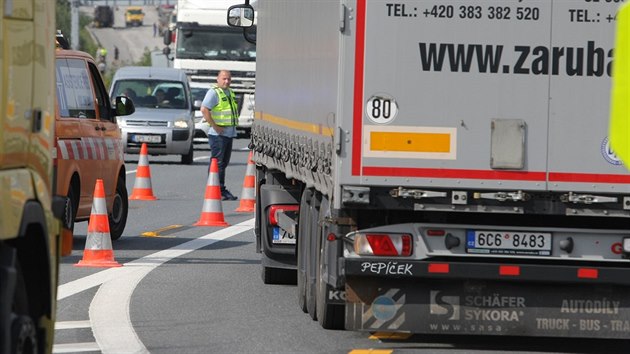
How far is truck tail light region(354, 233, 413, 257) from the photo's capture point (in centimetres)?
1005

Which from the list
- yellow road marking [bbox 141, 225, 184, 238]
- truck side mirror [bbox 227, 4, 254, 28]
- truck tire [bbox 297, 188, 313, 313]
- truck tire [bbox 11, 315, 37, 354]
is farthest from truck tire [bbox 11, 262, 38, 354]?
yellow road marking [bbox 141, 225, 184, 238]

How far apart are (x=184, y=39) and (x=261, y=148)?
32.3 metres

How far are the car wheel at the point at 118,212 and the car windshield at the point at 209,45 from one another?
27986mm

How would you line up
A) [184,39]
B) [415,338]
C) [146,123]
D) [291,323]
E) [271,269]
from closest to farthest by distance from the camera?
[415,338]
[291,323]
[271,269]
[146,123]
[184,39]

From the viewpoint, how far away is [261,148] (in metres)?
14.8

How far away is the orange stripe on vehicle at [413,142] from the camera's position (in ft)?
32.1

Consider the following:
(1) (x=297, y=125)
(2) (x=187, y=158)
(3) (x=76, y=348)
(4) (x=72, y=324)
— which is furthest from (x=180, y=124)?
(3) (x=76, y=348)

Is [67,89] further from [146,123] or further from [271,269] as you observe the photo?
[146,123]

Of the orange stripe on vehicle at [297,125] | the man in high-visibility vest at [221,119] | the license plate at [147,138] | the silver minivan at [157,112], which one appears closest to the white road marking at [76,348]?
the orange stripe on vehicle at [297,125]

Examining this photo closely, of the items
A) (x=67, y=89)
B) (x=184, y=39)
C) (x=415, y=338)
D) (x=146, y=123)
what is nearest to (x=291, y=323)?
(x=415, y=338)

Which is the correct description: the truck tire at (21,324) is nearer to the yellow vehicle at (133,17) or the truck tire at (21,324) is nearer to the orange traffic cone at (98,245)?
the orange traffic cone at (98,245)

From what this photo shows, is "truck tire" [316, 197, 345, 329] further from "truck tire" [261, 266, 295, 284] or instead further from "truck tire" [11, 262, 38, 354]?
"truck tire" [11, 262, 38, 354]

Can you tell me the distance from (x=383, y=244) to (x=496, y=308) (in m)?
0.78

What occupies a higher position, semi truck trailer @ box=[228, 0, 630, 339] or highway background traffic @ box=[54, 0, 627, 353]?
semi truck trailer @ box=[228, 0, 630, 339]
